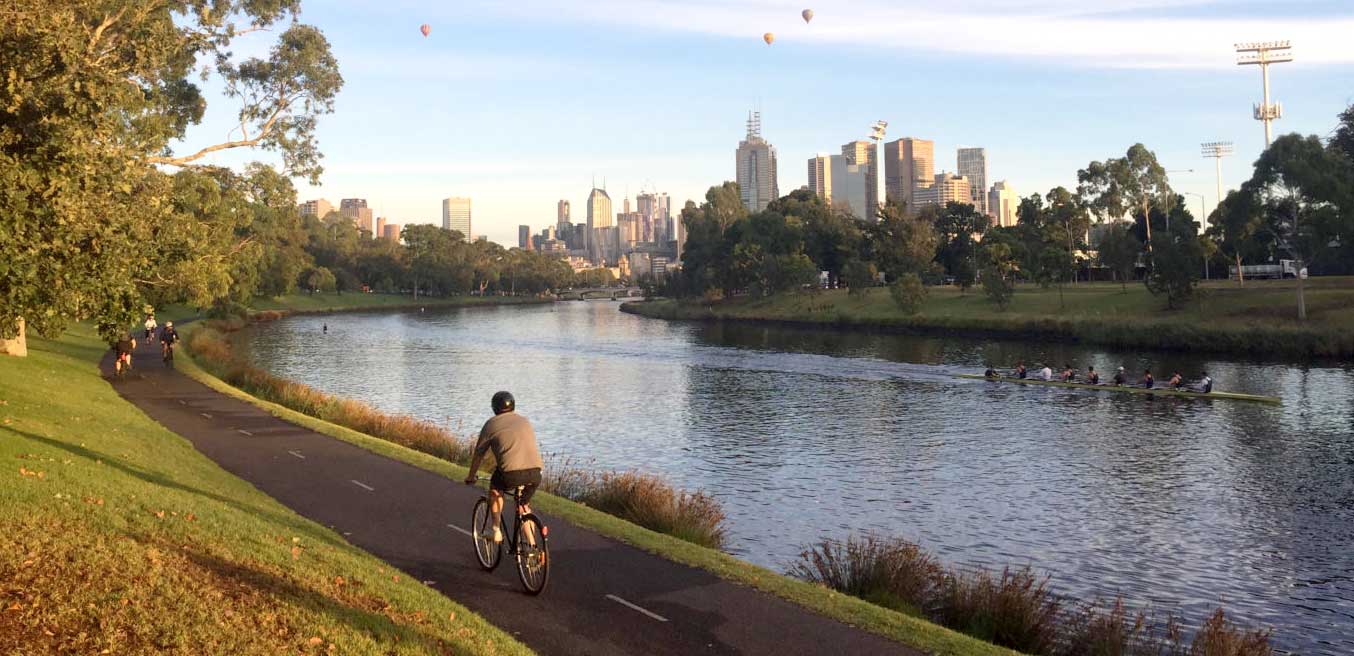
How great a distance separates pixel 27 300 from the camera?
619 inches

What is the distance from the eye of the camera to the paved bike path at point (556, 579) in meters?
11.8

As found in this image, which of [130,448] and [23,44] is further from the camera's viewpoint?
[130,448]

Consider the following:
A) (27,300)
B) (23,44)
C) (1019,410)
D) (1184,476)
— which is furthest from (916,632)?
(1019,410)

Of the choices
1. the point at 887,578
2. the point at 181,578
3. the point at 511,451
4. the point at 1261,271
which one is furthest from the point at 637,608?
the point at 1261,271

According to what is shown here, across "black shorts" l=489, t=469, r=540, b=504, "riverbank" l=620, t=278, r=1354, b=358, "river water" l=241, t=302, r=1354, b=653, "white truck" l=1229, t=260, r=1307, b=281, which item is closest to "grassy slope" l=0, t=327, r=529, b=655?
"black shorts" l=489, t=469, r=540, b=504

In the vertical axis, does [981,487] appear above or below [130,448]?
below

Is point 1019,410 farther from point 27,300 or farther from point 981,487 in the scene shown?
point 27,300

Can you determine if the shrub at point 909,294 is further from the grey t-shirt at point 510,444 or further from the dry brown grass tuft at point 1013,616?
the grey t-shirt at point 510,444

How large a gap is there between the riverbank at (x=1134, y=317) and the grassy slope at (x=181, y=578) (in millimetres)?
68975

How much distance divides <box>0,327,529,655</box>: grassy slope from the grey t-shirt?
1.87 m

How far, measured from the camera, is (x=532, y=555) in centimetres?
1316

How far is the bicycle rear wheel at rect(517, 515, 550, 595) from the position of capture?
13094 millimetres

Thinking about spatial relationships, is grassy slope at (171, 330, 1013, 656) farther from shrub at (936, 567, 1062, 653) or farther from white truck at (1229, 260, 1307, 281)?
white truck at (1229, 260, 1307, 281)

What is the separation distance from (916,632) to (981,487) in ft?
→ 62.1
